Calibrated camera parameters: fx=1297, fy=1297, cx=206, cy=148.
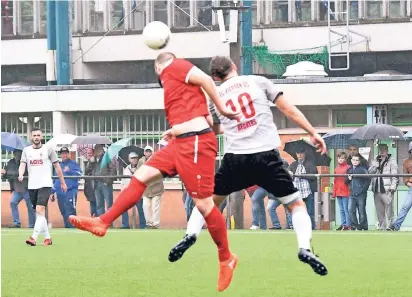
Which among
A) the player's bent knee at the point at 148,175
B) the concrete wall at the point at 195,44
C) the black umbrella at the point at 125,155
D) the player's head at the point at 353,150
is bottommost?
the black umbrella at the point at 125,155

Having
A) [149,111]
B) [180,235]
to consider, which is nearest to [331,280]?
[180,235]

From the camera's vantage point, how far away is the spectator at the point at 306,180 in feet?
87.0

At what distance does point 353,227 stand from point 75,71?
64.4 feet

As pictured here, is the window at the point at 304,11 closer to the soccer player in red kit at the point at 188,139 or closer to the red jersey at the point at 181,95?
the soccer player in red kit at the point at 188,139

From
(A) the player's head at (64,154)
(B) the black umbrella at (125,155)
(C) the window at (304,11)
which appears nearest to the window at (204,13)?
(C) the window at (304,11)

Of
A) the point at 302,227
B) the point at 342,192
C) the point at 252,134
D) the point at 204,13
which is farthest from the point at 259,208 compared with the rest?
the point at 204,13

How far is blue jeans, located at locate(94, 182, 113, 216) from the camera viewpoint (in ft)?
91.7

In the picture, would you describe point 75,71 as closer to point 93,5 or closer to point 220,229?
point 93,5

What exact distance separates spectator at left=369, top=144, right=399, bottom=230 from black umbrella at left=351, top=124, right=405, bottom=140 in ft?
2.77

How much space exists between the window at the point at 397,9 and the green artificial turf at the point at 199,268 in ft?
65.3

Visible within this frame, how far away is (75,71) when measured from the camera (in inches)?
1719

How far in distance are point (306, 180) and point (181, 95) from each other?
50.8 ft

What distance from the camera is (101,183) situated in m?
28.7

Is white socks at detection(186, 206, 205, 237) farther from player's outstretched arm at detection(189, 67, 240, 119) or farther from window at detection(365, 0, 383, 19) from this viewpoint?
window at detection(365, 0, 383, 19)
